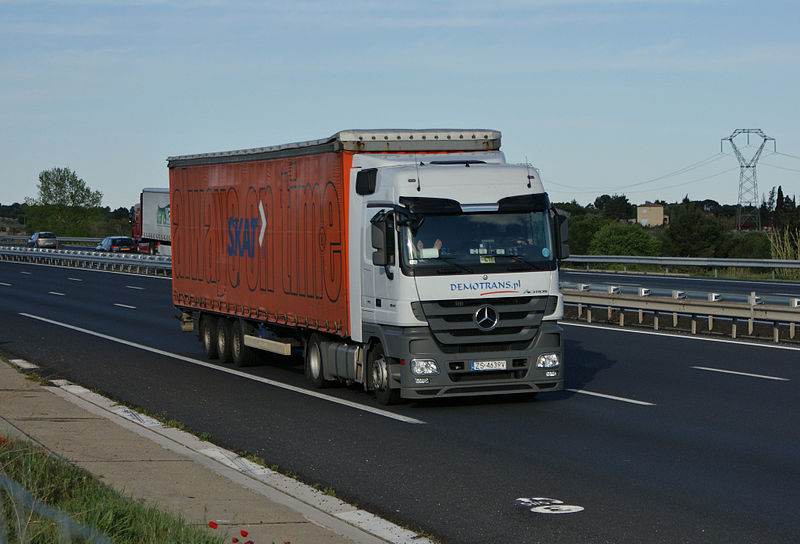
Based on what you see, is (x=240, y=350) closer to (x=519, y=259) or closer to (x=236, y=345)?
(x=236, y=345)

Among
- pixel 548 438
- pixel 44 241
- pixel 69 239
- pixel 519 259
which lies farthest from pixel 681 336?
pixel 69 239

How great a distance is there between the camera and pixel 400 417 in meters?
13.6

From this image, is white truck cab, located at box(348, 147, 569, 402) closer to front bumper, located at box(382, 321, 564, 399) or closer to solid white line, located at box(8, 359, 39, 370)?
front bumper, located at box(382, 321, 564, 399)

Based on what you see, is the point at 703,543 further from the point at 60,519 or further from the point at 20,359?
the point at 20,359

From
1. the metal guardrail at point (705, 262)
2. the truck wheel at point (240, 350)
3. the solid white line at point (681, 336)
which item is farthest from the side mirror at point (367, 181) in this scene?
the metal guardrail at point (705, 262)

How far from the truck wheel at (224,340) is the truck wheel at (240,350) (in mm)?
355

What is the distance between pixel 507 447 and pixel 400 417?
2385 millimetres

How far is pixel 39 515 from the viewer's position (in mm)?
7211

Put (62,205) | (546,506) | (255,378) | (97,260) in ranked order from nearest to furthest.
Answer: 1. (546,506)
2. (255,378)
3. (97,260)
4. (62,205)

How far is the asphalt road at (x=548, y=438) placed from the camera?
335 inches

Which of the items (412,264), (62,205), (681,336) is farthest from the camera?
(62,205)

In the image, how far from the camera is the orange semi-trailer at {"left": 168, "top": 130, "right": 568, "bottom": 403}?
1365 cm

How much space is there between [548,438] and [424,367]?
84.5 inches

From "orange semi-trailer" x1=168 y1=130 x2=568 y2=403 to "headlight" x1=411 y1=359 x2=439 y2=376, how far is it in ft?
0.05
